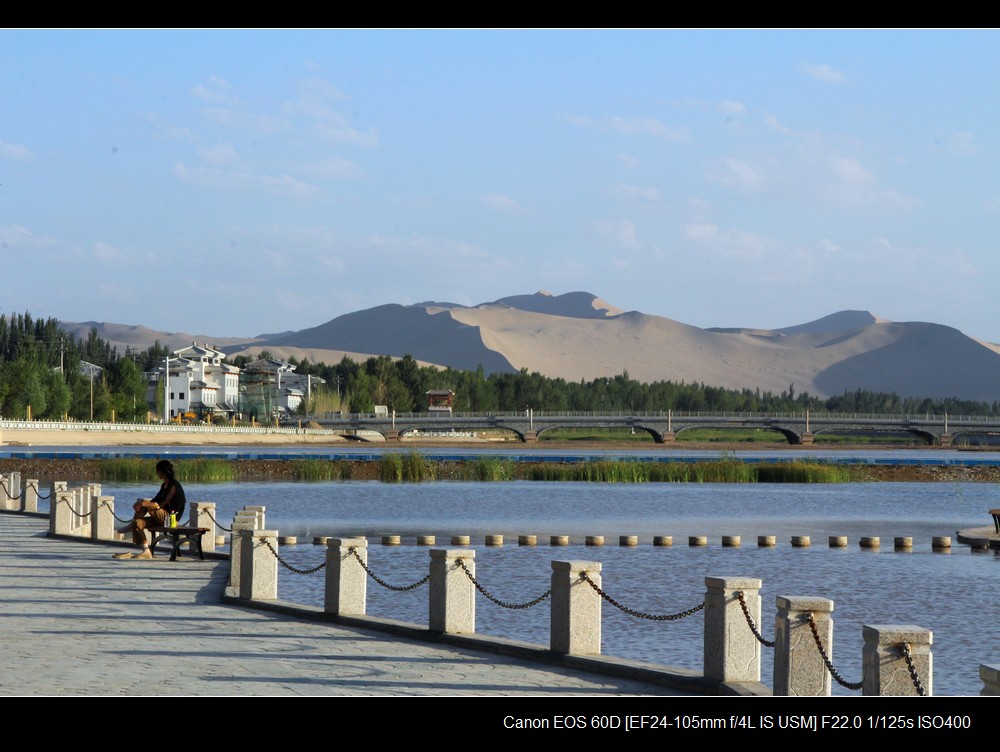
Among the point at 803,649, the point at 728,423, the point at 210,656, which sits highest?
the point at 728,423

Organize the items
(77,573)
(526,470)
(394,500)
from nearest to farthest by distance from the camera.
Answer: (77,573)
(394,500)
(526,470)

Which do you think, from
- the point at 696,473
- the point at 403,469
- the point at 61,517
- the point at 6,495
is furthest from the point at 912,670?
the point at 403,469

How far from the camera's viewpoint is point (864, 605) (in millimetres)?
22953

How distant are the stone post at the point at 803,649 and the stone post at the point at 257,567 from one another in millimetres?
8984

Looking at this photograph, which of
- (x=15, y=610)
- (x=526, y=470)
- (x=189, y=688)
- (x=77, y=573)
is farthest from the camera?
(x=526, y=470)

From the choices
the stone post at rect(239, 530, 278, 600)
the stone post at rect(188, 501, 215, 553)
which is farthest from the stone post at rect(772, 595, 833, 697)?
the stone post at rect(188, 501, 215, 553)

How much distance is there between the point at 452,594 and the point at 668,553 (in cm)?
1762

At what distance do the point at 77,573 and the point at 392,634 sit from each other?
27.5 feet

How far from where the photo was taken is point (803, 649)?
11453mm

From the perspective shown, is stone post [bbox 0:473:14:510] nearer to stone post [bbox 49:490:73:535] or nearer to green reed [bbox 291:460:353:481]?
stone post [bbox 49:490:73:535]

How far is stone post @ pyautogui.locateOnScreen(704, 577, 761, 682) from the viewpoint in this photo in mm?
12336

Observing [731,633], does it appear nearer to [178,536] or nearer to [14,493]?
[178,536]
